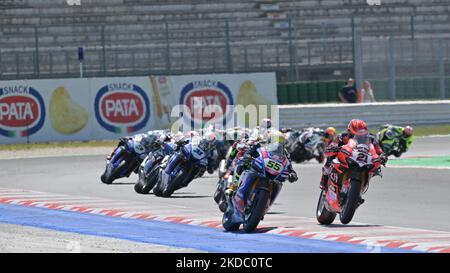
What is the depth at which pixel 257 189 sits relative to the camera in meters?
12.8

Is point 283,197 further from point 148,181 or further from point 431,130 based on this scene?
point 431,130

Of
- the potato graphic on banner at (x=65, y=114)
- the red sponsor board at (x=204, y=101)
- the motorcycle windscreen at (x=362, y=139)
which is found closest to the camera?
the motorcycle windscreen at (x=362, y=139)

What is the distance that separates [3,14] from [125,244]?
31624mm

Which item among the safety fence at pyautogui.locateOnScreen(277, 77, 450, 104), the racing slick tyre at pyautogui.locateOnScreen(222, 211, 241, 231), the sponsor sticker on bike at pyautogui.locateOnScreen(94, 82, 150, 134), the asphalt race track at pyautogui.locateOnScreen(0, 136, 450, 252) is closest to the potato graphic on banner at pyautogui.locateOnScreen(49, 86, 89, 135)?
the sponsor sticker on bike at pyautogui.locateOnScreen(94, 82, 150, 134)

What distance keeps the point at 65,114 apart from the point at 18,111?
1277 mm

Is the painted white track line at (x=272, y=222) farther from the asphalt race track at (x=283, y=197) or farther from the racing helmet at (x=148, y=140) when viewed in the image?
the racing helmet at (x=148, y=140)

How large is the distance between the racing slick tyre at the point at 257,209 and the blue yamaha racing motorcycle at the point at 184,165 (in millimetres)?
5611

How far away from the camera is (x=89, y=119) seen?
31.2m

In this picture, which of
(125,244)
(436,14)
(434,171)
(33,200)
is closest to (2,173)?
(33,200)

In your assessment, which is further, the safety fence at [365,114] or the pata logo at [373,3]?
the pata logo at [373,3]

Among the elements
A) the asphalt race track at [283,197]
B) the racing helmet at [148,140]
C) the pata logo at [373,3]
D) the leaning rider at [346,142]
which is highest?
the pata logo at [373,3]

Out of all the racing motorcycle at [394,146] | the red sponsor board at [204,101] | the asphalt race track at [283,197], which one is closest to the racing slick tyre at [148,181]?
the asphalt race track at [283,197]

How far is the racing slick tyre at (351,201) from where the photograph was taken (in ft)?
43.3
